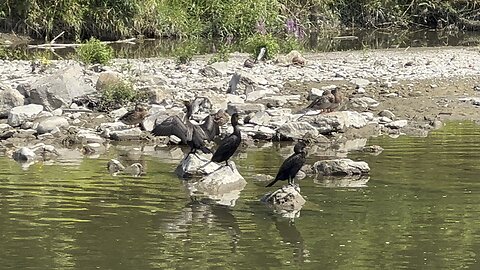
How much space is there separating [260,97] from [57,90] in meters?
3.22

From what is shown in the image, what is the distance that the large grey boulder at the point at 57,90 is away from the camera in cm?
1449

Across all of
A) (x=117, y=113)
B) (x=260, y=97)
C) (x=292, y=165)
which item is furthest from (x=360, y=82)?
(x=292, y=165)

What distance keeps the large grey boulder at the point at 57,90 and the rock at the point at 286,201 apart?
613 centimetres

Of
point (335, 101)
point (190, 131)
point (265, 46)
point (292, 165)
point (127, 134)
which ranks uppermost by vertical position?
point (292, 165)

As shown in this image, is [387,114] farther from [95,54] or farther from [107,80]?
[95,54]

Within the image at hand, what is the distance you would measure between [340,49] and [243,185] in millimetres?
15078

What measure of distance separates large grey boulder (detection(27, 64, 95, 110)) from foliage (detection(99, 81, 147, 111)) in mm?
330

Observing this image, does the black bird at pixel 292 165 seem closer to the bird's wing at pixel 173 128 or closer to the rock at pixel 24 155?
the bird's wing at pixel 173 128

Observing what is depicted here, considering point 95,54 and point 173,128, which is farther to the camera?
point 95,54

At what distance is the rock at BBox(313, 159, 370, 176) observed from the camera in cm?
1060

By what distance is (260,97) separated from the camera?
51.3 feet

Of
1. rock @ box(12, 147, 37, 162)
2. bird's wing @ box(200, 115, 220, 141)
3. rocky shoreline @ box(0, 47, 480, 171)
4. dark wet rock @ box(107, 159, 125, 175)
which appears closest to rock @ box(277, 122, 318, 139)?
rocky shoreline @ box(0, 47, 480, 171)

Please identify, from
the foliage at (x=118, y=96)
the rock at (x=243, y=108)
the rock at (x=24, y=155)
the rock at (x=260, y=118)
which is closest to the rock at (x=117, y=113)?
the foliage at (x=118, y=96)

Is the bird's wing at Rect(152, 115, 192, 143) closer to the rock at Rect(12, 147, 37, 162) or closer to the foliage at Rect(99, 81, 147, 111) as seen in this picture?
the rock at Rect(12, 147, 37, 162)
